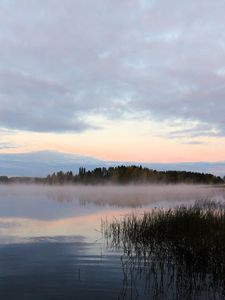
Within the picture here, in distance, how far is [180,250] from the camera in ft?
47.8

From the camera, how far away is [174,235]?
1684 cm

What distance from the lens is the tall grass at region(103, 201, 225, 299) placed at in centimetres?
1148

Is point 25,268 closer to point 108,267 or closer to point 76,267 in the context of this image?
point 76,267

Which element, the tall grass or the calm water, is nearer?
the calm water

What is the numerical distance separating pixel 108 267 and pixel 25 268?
276 centimetres

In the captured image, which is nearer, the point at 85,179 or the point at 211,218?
the point at 211,218

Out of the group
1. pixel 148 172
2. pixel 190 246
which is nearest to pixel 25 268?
pixel 190 246

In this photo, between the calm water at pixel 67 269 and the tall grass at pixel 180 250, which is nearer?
the calm water at pixel 67 269

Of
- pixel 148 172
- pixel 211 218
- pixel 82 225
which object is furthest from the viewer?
pixel 148 172

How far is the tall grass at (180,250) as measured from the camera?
1148 cm

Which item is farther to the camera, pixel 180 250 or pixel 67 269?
pixel 180 250

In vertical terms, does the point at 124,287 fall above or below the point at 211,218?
below

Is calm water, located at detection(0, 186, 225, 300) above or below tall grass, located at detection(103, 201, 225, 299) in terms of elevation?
below

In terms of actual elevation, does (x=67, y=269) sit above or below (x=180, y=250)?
below
